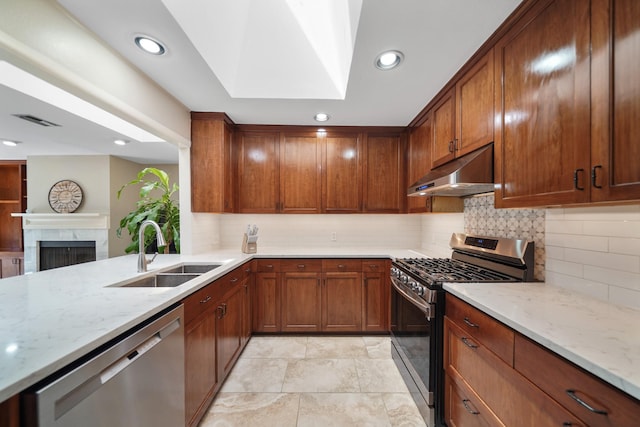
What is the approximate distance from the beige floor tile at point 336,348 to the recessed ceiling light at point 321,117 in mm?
2431

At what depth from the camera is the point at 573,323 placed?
3.10ft

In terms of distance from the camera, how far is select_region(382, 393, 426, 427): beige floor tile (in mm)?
1636

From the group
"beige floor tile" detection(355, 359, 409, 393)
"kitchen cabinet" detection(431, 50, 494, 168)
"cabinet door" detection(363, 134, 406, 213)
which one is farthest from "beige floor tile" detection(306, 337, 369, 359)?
"kitchen cabinet" detection(431, 50, 494, 168)

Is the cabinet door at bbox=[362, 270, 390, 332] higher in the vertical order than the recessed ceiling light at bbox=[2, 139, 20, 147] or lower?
lower

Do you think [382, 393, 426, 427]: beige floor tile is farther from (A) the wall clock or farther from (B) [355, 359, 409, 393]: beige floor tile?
(A) the wall clock

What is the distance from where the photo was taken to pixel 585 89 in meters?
1.01

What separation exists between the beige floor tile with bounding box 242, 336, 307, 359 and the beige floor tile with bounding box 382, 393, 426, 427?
2.83ft

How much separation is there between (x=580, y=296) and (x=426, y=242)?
75.2 inches

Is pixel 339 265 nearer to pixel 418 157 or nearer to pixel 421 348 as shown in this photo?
pixel 421 348

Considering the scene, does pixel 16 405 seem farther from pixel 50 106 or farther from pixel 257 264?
pixel 50 106

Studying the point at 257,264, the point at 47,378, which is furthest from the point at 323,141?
the point at 47,378

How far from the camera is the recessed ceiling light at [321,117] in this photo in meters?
2.70

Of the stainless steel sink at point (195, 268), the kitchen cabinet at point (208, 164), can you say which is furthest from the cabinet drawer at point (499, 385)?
the kitchen cabinet at point (208, 164)

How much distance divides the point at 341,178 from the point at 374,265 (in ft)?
3.64
